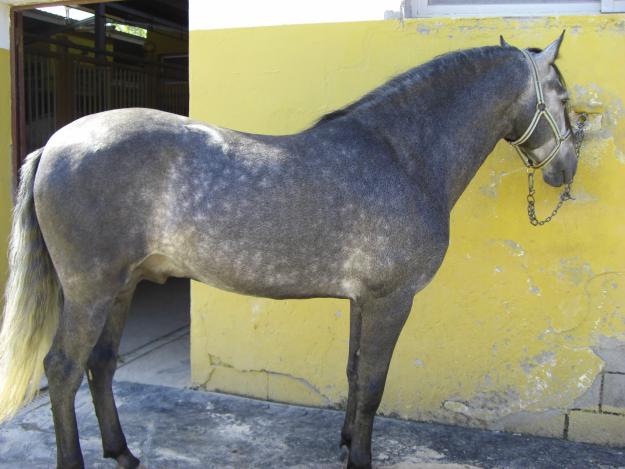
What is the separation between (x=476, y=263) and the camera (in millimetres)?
3521

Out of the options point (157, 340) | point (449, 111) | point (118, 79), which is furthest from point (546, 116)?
point (118, 79)

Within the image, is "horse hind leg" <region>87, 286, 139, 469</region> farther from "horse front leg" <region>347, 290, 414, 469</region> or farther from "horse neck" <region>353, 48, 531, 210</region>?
"horse neck" <region>353, 48, 531, 210</region>

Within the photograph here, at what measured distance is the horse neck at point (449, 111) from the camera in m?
2.85

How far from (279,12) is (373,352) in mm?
2116

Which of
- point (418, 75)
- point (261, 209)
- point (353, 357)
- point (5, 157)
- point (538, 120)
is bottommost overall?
point (353, 357)

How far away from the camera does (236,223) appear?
257 cm

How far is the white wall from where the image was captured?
3.56m

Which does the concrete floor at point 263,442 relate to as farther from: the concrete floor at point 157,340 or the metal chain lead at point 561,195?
the metal chain lead at point 561,195

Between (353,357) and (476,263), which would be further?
(476,263)

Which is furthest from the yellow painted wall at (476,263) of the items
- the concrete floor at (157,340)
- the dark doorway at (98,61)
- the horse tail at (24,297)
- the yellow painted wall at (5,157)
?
the dark doorway at (98,61)

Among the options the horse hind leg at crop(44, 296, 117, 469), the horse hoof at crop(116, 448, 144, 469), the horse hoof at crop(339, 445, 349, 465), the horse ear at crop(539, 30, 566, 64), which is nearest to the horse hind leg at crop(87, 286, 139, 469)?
the horse hoof at crop(116, 448, 144, 469)

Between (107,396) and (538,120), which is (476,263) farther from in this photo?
(107,396)

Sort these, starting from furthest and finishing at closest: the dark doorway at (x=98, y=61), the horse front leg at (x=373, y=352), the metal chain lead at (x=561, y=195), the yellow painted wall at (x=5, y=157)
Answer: the dark doorway at (x=98, y=61)
the yellow painted wall at (x=5, y=157)
the metal chain lead at (x=561, y=195)
the horse front leg at (x=373, y=352)

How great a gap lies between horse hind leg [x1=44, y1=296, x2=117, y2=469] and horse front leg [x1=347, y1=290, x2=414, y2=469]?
1.13 m
